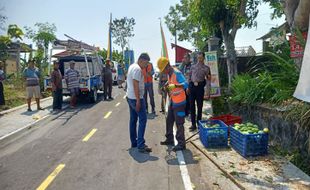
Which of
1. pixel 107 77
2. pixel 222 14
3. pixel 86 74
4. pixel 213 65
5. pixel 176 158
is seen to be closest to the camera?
pixel 176 158

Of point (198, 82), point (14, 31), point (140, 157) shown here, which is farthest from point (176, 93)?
point (14, 31)

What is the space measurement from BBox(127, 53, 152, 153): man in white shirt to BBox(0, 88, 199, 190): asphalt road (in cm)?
24

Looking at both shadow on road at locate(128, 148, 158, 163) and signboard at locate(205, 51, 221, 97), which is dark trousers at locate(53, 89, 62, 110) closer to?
signboard at locate(205, 51, 221, 97)

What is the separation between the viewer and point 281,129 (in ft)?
23.2

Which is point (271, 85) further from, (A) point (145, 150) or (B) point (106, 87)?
(B) point (106, 87)

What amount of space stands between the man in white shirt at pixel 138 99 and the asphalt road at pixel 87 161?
0.24 metres

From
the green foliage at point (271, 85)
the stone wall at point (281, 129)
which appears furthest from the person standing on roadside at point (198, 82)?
the stone wall at point (281, 129)

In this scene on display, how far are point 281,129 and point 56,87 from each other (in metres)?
9.85

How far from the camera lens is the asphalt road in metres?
5.62

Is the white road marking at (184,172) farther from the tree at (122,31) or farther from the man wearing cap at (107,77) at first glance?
the tree at (122,31)

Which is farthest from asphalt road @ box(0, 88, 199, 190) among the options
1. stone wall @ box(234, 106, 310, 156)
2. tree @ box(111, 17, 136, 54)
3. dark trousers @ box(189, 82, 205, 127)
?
tree @ box(111, 17, 136, 54)

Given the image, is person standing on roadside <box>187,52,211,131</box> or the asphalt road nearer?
the asphalt road

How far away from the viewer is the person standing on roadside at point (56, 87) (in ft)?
46.7

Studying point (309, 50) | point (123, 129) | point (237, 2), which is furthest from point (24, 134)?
point (237, 2)
